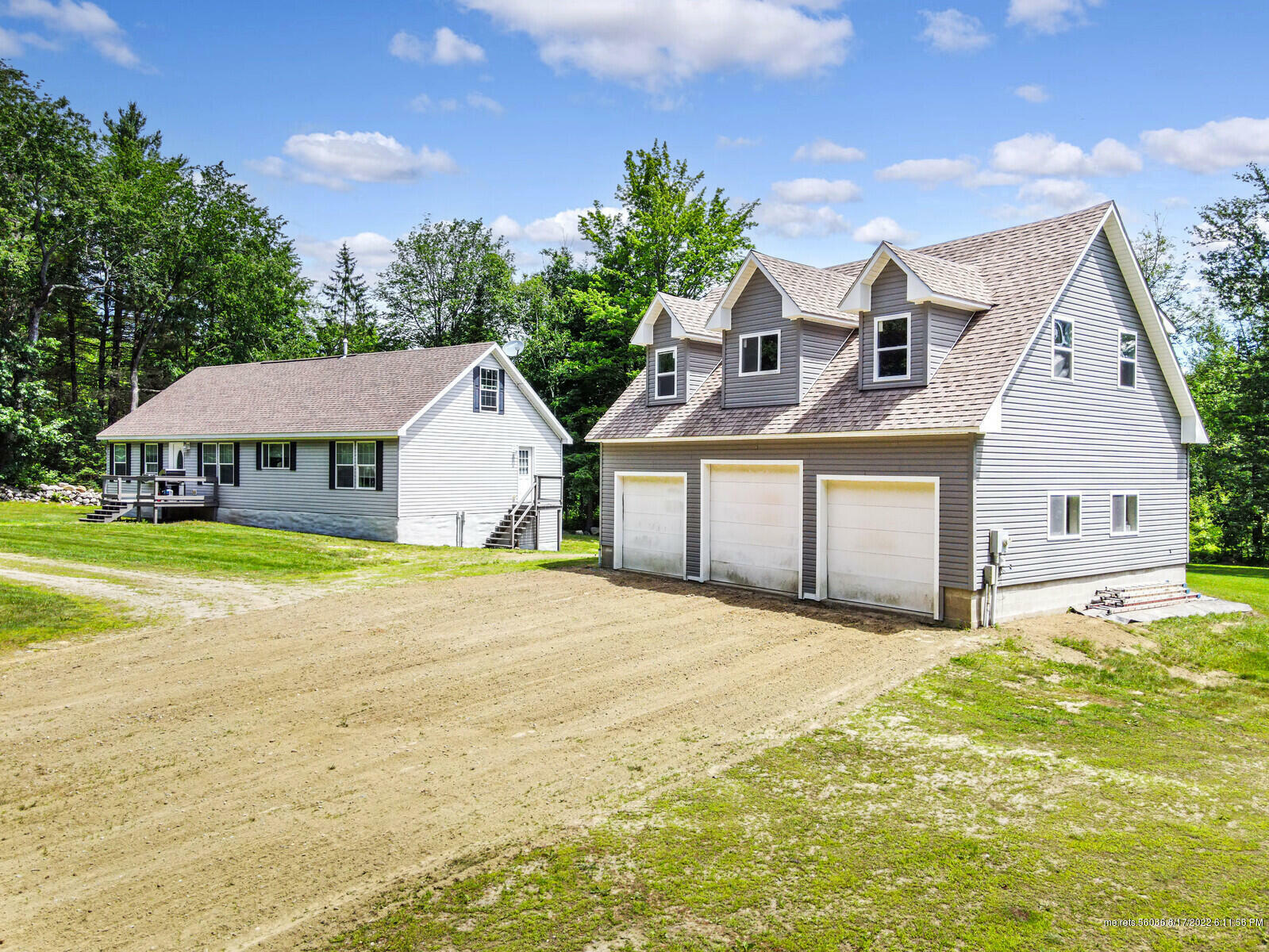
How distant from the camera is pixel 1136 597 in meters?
15.7

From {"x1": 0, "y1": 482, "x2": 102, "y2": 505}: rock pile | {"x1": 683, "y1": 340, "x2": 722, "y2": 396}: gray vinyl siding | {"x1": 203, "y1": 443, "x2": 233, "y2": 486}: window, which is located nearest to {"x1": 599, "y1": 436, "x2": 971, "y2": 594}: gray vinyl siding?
{"x1": 683, "y1": 340, "x2": 722, "y2": 396}: gray vinyl siding

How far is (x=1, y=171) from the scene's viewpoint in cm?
3341

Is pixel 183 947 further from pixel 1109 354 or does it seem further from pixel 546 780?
pixel 1109 354

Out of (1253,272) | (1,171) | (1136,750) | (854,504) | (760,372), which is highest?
(1,171)

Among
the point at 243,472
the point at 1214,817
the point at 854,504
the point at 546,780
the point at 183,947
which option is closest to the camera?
the point at 183,947

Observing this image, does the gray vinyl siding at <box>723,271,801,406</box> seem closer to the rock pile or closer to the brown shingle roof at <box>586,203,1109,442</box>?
the brown shingle roof at <box>586,203,1109,442</box>

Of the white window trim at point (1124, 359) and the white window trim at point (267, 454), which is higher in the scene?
the white window trim at point (1124, 359)

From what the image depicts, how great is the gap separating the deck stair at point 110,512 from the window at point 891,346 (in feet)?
85.9

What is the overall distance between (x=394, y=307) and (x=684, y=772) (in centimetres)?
5162

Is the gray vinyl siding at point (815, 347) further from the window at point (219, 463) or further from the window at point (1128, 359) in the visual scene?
the window at point (219, 463)

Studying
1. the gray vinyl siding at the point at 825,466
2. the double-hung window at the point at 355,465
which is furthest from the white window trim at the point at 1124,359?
the double-hung window at the point at 355,465

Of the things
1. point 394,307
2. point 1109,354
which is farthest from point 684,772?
point 394,307

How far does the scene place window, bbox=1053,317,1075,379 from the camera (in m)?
14.5

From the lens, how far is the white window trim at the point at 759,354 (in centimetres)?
1661
